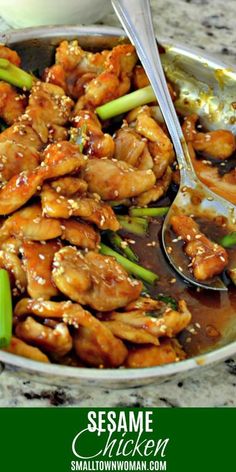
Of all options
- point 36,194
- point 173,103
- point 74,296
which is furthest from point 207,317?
point 173,103

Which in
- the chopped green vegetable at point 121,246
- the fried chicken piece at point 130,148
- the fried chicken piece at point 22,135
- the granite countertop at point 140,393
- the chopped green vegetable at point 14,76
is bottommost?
the granite countertop at point 140,393

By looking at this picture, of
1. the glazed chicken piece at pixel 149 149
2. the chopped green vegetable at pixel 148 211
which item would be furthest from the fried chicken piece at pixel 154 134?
the chopped green vegetable at pixel 148 211

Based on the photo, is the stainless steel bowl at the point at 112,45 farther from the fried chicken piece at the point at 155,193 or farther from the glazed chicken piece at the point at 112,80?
the fried chicken piece at the point at 155,193

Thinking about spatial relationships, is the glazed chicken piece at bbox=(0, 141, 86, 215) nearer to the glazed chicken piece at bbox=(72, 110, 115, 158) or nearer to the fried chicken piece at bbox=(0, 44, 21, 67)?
the glazed chicken piece at bbox=(72, 110, 115, 158)

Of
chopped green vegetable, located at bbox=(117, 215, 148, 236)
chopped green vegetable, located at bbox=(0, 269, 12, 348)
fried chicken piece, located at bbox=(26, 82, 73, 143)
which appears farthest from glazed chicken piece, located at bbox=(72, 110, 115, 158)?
chopped green vegetable, located at bbox=(0, 269, 12, 348)

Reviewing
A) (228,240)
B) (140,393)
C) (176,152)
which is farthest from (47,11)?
(140,393)

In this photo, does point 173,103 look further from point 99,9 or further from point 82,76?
point 99,9
